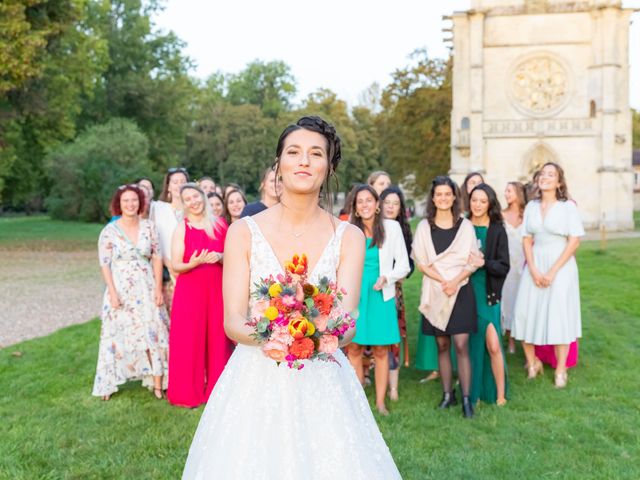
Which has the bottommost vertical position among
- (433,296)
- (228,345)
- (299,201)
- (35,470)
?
(35,470)

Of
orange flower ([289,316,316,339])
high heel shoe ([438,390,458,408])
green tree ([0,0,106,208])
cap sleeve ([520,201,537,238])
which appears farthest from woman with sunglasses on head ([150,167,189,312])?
green tree ([0,0,106,208])

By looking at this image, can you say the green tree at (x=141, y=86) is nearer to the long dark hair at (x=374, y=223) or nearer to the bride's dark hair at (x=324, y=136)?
the long dark hair at (x=374, y=223)

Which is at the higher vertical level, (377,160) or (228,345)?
(377,160)

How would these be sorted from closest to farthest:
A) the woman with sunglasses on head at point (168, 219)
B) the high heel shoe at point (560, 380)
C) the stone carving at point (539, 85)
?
the high heel shoe at point (560, 380) → the woman with sunglasses on head at point (168, 219) → the stone carving at point (539, 85)

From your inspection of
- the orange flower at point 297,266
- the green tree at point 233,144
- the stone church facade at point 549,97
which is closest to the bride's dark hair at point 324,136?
the orange flower at point 297,266

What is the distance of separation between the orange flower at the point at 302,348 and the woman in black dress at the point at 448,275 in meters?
4.49

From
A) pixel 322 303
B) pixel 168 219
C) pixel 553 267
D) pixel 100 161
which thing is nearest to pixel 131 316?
pixel 168 219

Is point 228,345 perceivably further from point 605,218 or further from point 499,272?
point 605,218

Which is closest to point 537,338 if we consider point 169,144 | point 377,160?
point 169,144

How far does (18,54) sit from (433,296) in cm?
1910

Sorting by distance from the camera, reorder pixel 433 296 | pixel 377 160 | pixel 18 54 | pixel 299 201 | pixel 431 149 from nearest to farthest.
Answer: pixel 299 201, pixel 433 296, pixel 18 54, pixel 431 149, pixel 377 160

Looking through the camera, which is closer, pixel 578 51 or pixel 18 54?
pixel 18 54

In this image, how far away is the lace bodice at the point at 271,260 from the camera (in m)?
3.14

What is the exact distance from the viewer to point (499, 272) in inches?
287
